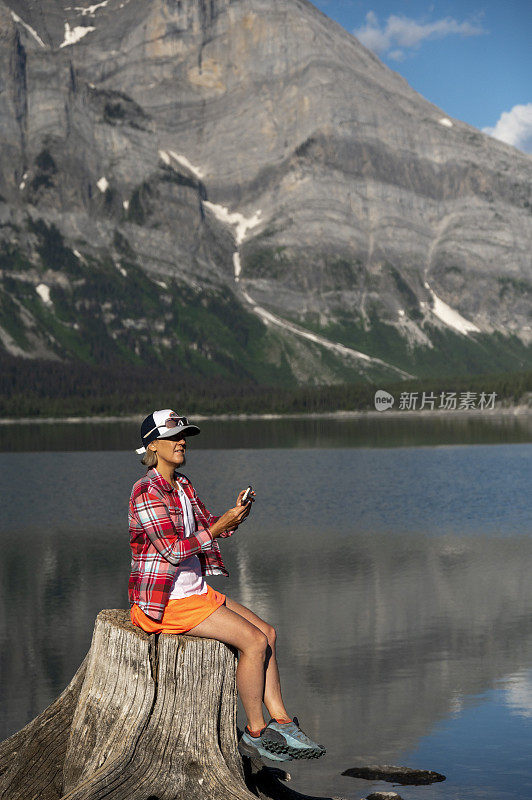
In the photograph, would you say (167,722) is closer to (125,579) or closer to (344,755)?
(344,755)

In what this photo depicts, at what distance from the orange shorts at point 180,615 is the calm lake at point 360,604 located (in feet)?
22.4

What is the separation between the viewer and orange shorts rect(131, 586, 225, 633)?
480 inches

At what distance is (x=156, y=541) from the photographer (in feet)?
41.1

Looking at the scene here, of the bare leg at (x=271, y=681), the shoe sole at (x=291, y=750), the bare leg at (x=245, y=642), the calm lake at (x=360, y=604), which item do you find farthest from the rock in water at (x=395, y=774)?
the bare leg at (x=245, y=642)

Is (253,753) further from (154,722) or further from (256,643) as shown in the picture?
(154,722)

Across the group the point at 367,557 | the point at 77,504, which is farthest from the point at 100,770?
the point at 77,504

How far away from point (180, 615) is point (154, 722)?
126 cm

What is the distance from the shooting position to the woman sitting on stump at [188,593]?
12242mm

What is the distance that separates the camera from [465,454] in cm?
12062

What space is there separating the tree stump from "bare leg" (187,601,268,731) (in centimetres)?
16

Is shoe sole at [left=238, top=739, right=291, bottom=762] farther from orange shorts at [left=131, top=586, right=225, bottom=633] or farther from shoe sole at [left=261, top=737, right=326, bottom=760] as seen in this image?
orange shorts at [left=131, top=586, right=225, bottom=633]

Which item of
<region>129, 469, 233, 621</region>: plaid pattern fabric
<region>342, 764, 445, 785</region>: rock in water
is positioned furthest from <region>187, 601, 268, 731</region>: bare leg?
<region>342, 764, 445, 785</region>: rock in water

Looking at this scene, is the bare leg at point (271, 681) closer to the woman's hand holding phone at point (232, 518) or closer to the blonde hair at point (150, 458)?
the woman's hand holding phone at point (232, 518)

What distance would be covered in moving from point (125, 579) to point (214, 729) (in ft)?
97.9
